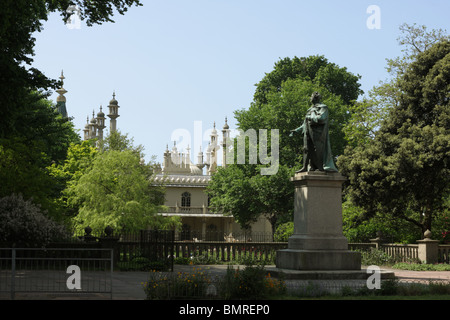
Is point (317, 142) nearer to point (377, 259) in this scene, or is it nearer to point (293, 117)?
point (377, 259)

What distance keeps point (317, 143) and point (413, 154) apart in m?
11.8

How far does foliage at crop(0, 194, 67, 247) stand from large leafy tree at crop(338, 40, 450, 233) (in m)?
16.7

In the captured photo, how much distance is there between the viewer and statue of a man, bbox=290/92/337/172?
1836 centimetres

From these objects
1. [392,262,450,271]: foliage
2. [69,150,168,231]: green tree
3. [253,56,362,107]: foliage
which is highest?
[253,56,362,107]: foliage

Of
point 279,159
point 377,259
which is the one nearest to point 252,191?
point 279,159

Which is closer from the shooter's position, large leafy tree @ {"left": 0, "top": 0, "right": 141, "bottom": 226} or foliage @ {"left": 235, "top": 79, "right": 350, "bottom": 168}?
large leafy tree @ {"left": 0, "top": 0, "right": 141, "bottom": 226}

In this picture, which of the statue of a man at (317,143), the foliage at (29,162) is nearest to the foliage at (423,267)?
the statue of a man at (317,143)

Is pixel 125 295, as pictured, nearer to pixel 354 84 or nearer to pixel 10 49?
pixel 10 49

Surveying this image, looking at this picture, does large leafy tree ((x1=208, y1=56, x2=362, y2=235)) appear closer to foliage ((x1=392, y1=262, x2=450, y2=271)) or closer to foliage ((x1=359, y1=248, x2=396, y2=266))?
foliage ((x1=359, y1=248, x2=396, y2=266))

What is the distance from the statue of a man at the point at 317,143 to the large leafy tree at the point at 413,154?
36.6 ft

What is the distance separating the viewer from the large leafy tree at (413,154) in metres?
28.1

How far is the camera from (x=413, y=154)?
28312 mm

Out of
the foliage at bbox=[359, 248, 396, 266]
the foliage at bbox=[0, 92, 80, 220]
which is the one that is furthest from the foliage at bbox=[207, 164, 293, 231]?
the foliage at bbox=[0, 92, 80, 220]

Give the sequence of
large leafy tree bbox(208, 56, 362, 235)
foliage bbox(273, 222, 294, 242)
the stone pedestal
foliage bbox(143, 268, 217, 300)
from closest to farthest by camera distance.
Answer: foliage bbox(143, 268, 217, 300), the stone pedestal, foliage bbox(273, 222, 294, 242), large leafy tree bbox(208, 56, 362, 235)
